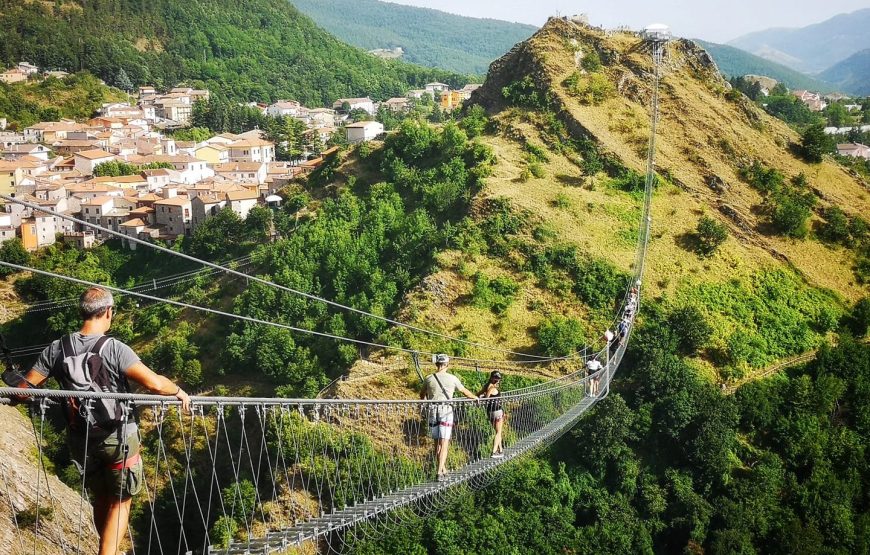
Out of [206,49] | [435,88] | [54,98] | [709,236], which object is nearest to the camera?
[709,236]

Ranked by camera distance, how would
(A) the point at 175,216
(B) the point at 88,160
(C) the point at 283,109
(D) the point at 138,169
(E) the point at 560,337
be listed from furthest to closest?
(C) the point at 283,109 → (D) the point at 138,169 → (B) the point at 88,160 → (A) the point at 175,216 → (E) the point at 560,337

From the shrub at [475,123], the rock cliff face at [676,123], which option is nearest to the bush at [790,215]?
the rock cliff face at [676,123]

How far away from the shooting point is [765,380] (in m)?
13.1

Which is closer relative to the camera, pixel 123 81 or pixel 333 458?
pixel 333 458

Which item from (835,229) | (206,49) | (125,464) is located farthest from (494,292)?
(206,49)

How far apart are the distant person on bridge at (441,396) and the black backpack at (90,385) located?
8.16ft

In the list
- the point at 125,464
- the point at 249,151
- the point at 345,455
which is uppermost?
the point at 125,464

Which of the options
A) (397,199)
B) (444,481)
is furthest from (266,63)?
(444,481)

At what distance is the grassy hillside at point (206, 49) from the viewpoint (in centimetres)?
4225

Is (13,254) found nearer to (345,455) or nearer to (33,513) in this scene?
(33,513)

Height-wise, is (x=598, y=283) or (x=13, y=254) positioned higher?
(x=598, y=283)

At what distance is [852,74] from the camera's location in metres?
148

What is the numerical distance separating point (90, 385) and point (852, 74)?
170700mm

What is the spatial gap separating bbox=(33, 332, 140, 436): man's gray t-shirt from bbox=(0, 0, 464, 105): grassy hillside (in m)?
43.7
